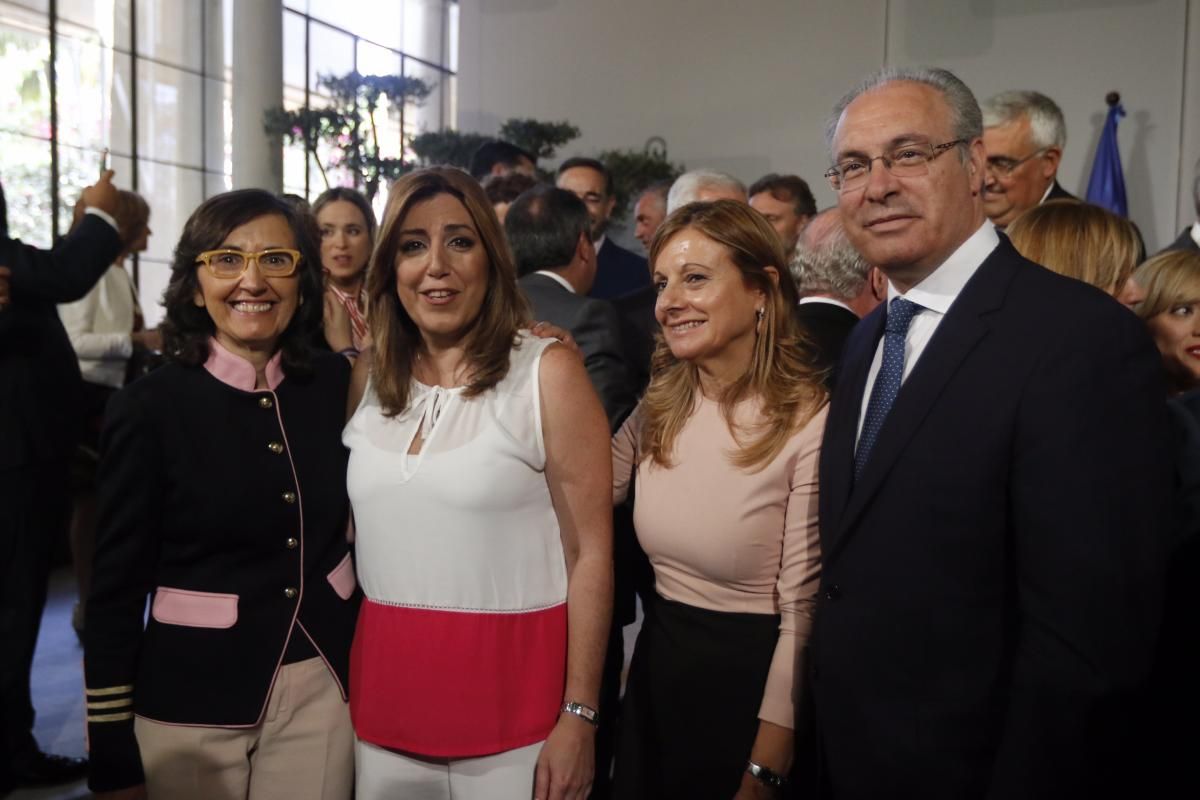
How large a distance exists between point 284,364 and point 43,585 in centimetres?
179

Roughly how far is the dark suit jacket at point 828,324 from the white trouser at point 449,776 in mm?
1118

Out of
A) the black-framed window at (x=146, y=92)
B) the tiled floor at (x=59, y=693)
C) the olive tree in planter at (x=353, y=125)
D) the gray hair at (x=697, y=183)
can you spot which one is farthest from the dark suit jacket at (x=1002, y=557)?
the olive tree in planter at (x=353, y=125)

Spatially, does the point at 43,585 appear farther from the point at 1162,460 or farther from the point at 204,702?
the point at 1162,460

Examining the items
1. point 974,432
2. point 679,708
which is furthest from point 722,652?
point 974,432

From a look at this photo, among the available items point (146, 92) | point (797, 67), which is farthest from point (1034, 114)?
point (146, 92)

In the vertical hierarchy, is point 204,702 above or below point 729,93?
below

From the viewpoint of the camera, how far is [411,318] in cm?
195

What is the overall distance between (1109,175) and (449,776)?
7.76 metres

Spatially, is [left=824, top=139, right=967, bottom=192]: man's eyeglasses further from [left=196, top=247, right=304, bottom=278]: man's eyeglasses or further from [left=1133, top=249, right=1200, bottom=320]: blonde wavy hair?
[left=196, top=247, right=304, bottom=278]: man's eyeglasses

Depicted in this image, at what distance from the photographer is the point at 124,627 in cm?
175

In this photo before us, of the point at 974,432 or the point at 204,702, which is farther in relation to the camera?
the point at 204,702

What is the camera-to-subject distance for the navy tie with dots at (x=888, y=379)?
1.52 metres

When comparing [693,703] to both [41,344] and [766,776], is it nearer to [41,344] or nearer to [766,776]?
[766,776]

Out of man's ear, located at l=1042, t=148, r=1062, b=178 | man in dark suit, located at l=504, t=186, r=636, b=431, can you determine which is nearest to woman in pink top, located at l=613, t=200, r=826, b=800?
man in dark suit, located at l=504, t=186, r=636, b=431
